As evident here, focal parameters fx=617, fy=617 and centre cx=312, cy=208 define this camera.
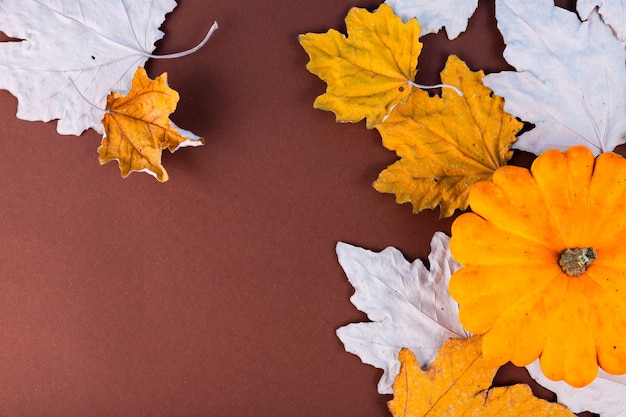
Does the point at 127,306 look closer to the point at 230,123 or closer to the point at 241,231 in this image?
the point at 241,231

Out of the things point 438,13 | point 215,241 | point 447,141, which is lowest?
point 215,241

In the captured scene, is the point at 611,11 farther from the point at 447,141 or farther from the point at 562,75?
the point at 447,141

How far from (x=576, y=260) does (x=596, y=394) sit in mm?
244

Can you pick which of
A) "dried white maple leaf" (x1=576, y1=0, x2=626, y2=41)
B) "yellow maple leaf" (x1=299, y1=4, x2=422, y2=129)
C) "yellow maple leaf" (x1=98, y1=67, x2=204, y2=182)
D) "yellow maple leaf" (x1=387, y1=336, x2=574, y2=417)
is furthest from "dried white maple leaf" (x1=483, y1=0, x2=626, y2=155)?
"yellow maple leaf" (x1=98, y1=67, x2=204, y2=182)

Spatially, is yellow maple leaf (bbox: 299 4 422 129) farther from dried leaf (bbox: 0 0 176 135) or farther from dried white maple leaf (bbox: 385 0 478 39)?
dried leaf (bbox: 0 0 176 135)

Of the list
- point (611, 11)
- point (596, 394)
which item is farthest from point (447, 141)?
point (596, 394)

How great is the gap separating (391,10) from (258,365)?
509 mm

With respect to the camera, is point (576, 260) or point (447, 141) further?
point (447, 141)

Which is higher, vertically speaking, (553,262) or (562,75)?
(562,75)

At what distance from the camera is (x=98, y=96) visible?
0.83 m

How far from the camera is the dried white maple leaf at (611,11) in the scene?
813mm

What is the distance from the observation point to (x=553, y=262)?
28.7 inches

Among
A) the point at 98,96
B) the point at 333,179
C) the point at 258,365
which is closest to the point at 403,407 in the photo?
the point at 258,365

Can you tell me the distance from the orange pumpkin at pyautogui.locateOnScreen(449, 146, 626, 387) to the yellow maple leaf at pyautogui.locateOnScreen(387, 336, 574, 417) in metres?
0.07
